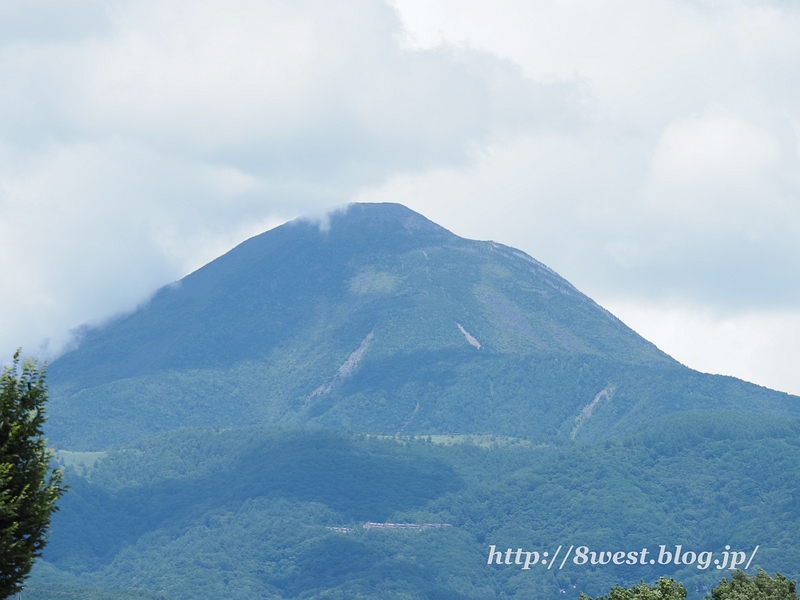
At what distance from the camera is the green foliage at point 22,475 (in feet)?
107

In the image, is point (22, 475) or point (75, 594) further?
point (75, 594)

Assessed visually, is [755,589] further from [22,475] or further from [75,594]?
[75,594]

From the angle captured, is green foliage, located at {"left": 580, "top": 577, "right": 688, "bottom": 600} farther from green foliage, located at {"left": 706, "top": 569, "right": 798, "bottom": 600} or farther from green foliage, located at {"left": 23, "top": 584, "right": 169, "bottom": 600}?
green foliage, located at {"left": 23, "top": 584, "right": 169, "bottom": 600}

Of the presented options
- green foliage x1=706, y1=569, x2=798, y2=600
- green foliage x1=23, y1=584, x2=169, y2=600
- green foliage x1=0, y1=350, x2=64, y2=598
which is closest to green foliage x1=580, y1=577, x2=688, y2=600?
green foliage x1=706, y1=569, x2=798, y2=600

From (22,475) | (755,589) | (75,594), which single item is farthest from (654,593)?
(75,594)

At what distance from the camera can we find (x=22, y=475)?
33.3m

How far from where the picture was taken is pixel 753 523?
7741 inches

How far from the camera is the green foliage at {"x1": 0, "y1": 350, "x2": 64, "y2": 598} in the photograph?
32.5m

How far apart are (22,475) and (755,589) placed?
35840 millimetres

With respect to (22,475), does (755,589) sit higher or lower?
lower

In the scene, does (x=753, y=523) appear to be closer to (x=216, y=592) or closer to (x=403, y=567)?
(x=403, y=567)

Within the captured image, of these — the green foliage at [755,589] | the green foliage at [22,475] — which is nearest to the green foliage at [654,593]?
the green foliage at [755,589]

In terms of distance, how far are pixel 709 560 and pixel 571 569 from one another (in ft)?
67.6

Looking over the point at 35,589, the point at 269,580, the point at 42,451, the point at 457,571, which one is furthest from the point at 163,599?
the point at 42,451
